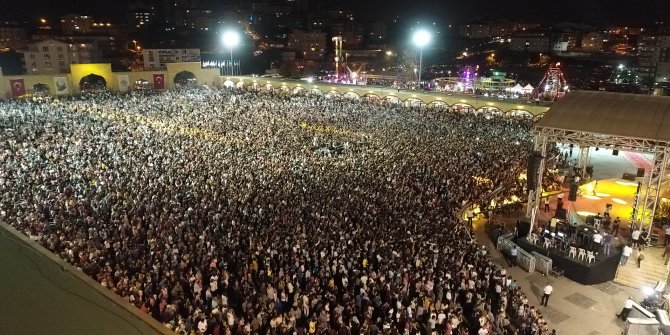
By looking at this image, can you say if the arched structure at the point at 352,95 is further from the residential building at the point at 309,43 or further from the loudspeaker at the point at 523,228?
the residential building at the point at 309,43

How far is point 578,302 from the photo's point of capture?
10.9 meters

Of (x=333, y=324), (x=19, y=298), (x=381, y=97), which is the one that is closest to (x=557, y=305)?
(x=333, y=324)

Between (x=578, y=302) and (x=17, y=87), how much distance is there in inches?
1656

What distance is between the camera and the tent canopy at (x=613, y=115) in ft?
40.7

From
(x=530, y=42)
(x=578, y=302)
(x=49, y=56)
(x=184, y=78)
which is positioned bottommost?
(x=578, y=302)

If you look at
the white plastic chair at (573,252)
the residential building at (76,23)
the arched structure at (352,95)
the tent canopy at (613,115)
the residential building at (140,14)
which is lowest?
the white plastic chair at (573,252)

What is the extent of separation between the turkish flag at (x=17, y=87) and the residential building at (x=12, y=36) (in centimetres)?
4306

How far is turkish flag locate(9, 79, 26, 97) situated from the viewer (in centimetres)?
3666

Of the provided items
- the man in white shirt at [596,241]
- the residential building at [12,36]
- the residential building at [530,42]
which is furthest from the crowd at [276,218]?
the residential building at [530,42]

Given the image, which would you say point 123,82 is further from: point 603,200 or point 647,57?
point 647,57

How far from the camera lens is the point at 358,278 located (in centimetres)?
980

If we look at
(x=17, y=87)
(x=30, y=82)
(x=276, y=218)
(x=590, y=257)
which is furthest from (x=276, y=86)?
(x=590, y=257)

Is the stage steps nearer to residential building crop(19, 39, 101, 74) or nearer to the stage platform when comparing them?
the stage platform

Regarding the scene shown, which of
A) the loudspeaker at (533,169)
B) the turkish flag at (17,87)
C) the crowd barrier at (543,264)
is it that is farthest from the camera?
the turkish flag at (17,87)
